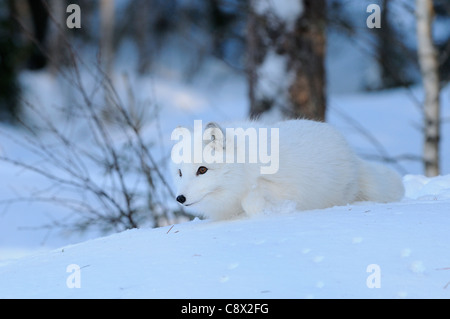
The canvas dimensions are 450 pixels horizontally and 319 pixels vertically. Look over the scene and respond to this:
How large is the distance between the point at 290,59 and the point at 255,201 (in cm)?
356

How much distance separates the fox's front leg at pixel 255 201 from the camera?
4.14 meters

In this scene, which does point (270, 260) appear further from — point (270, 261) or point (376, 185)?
point (376, 185)

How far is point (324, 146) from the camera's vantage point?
174 inches

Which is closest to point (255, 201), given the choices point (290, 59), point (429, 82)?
point (290, 59)

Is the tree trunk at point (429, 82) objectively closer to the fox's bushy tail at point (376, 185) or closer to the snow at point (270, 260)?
the fox's bushy tail at point (376, 185)

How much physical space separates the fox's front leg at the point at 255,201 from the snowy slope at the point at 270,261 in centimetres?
11

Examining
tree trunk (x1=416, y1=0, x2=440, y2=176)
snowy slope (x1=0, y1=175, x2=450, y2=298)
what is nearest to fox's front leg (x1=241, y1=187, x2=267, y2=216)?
snowy slope (x1=0, y1=175, x2=450, y2=298)

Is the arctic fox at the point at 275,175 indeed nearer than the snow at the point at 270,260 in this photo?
Result: No

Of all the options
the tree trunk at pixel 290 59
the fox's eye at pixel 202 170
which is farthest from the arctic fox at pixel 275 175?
the tree trunk at pixel 290 59

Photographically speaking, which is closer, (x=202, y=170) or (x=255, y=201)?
(x=202, y=170)

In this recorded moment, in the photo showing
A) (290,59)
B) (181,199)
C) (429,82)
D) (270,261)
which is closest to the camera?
(270,261)

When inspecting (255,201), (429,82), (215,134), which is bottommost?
(255,201)

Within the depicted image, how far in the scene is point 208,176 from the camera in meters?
4.01
